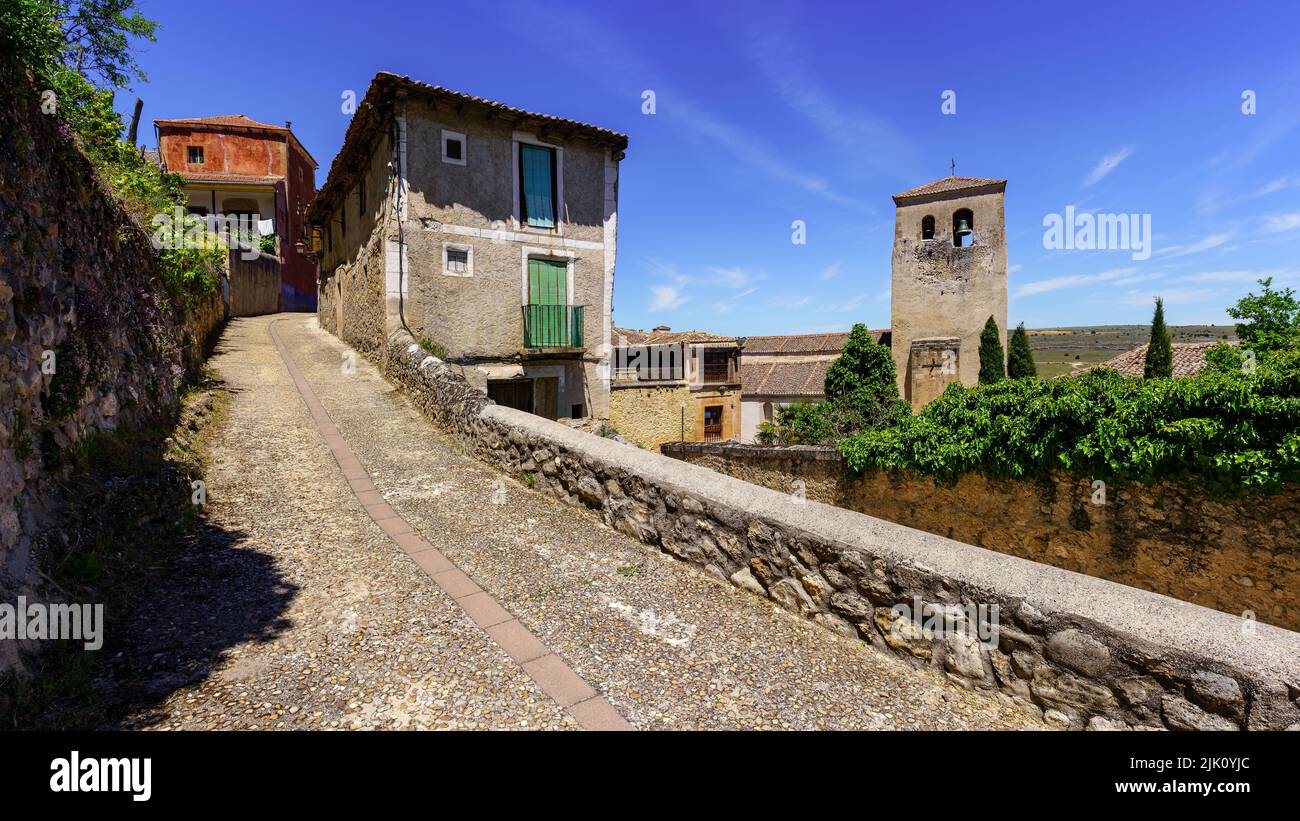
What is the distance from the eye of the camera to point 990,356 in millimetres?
24531

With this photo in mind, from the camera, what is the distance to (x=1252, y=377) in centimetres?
667

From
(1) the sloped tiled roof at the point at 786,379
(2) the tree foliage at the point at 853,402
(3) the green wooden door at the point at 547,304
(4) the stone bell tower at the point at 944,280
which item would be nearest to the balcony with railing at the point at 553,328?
(3) the green wooden door at the point at 547,304

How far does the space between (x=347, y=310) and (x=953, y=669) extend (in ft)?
56.6

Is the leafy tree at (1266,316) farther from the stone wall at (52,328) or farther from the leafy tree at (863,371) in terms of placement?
the stone wall at (52,328)

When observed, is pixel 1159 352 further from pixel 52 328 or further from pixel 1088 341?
pixel 1088 341

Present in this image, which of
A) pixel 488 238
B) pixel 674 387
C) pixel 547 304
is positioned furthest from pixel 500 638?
pixel 674 387

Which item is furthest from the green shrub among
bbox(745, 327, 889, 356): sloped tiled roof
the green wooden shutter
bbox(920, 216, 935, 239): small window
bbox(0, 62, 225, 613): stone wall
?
Result: bbox(745, 327, 889, 356): sloped tiled roof

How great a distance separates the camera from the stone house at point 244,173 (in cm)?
2905

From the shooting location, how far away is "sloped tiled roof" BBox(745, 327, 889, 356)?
33688 millimetres

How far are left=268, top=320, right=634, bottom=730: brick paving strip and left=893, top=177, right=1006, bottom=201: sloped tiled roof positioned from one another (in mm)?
28651

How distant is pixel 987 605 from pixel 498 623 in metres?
3.05

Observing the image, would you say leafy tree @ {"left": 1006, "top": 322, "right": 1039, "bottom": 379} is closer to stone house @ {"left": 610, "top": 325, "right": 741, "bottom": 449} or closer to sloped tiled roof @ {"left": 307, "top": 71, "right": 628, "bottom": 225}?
stone house @ {"left": 610, "top": 325, "right": 741, "bottom": 449}
